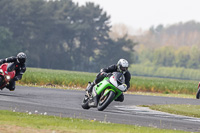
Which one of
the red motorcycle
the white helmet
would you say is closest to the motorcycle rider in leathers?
Result: the white helmet

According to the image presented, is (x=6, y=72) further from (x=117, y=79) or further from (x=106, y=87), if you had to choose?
(x=117, y=79)

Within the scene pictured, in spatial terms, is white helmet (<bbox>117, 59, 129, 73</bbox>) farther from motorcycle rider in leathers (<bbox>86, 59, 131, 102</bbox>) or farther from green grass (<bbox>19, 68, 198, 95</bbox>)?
green grass (<bbox>19, 68, 198, 95</bbox>)

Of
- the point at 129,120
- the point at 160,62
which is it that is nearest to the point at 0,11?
the point at 160,62

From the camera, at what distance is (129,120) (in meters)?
15.4

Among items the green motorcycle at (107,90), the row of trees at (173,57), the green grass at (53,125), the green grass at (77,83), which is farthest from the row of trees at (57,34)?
the green grass at (53,125)

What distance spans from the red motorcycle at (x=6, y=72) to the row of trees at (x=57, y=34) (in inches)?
2736

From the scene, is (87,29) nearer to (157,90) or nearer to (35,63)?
(35,63)

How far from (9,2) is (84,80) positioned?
6273 cm

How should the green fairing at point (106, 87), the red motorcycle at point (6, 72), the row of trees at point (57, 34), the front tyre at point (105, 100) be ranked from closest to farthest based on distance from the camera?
1. the front tyre at point (105, 100)
2. the green fairing at point (106, 87)
3. the red motorcycle at point (6, 72)
4. the row of trees at point (57, 34)

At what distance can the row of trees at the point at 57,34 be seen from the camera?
9625 cm

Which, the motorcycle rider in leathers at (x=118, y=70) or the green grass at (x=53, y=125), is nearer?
the green grass at (x=53, y=125)

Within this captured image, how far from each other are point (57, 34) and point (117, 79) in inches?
3530

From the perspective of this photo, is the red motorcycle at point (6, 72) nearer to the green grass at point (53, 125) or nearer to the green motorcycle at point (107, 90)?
the green motorcycle at point (107, 90)

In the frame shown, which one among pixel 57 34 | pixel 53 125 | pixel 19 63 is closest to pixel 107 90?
pixel 53 125
